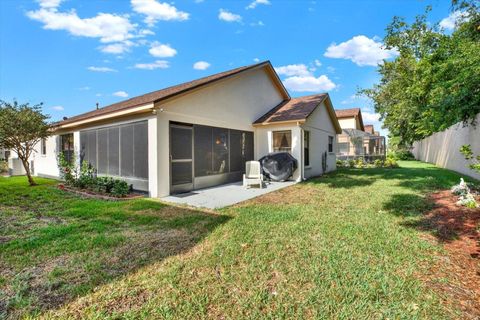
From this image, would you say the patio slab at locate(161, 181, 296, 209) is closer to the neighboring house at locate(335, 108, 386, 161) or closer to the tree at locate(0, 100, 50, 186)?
the tree at locate(0, 100, 50, 186)

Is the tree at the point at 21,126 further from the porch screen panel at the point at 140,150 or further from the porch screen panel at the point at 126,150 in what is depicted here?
the porch screen panel at the point at 140,150

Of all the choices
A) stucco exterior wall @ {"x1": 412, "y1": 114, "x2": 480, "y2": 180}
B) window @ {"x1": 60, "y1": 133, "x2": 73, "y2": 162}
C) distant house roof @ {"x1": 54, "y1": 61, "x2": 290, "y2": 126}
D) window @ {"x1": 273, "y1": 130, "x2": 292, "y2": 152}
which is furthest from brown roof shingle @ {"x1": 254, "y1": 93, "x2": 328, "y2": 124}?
window @ {"x1": 60, "y1": 133, "x2": 73, "y2": 162}

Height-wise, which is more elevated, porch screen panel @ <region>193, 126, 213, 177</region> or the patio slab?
porch screen panel @ <region>193, 126, 213, 177</region>

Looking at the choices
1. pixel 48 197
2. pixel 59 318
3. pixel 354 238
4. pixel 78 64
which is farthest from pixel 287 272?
pixel 78 64

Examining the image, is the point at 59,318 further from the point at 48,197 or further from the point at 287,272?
the point at 48,197

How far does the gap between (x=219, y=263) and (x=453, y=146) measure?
56.5ft

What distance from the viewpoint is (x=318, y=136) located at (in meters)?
14.4

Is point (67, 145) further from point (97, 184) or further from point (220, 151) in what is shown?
point (220, 151)

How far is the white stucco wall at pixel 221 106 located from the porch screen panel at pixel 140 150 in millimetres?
677

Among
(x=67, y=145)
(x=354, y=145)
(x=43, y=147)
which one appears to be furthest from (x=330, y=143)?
(x=43, y=147)

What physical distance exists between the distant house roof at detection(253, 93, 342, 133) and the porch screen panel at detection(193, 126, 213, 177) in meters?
3.66

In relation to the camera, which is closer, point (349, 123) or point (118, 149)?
point (118, 149)

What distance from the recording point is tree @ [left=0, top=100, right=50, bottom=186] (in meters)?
9.80

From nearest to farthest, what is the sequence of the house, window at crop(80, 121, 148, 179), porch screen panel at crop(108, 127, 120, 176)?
the house < window at crop(80, 121, 148, 179) < porch screen panel at crop(108, 127, 120, 176)
